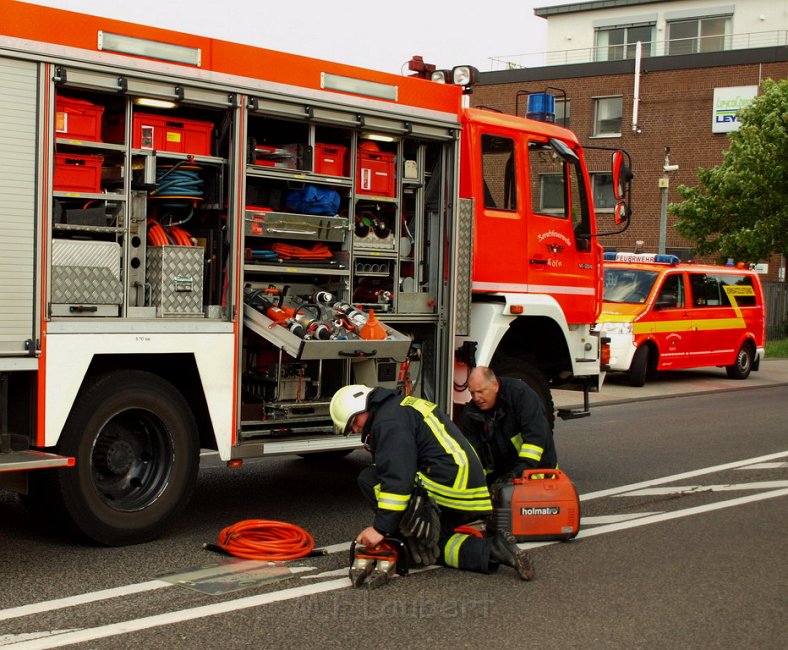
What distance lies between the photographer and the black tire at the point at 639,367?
18.8 meters

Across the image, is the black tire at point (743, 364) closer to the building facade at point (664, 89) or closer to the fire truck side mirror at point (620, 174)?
the fire truck side mirror at point (620, 174)

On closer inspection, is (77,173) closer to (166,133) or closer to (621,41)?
(166,133)

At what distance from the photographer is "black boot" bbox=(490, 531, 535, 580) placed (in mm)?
6109

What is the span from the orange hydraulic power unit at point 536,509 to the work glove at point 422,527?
2.39ft

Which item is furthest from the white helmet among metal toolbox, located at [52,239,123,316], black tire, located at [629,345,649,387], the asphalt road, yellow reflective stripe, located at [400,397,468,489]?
black tire, located at [629,345,649,387]

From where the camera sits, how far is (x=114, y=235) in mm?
6723

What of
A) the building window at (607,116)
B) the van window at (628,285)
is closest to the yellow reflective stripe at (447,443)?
the van window at (628,285)

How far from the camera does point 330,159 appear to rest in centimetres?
789

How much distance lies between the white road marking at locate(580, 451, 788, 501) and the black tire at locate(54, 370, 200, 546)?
11.1ft

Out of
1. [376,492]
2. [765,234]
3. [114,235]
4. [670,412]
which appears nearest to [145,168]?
[114,235]

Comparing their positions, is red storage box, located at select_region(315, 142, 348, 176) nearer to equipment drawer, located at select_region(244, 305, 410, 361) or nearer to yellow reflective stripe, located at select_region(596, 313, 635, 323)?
equipment drawer, located at select_region(244, 305, 410, 361)

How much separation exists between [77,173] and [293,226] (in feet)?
5.17

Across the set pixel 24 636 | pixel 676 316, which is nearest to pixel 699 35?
pixel 676 316

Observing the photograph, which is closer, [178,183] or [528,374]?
[178,183]
